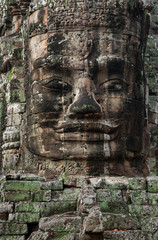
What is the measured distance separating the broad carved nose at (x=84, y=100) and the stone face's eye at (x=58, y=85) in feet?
0.94

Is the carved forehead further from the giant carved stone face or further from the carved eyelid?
the carved eyelid

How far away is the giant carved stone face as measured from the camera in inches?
416

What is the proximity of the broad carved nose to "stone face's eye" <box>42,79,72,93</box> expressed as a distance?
0.94ft

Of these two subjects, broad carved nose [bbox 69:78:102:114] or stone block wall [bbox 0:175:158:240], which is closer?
stone block wall [bbox 0:175:158:240]

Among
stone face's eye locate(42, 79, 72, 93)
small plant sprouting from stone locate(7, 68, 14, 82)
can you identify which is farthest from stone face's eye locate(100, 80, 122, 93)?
small plant sprouting from stone locate(7, 68, 14, 82)

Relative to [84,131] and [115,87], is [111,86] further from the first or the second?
[84,131]

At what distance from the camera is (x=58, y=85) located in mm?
10852

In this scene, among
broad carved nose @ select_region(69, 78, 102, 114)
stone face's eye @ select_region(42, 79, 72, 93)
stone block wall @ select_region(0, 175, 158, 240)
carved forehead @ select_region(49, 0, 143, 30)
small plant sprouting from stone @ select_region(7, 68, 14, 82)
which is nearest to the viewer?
stone block wall @ select_region(0, 175, 158, 240)

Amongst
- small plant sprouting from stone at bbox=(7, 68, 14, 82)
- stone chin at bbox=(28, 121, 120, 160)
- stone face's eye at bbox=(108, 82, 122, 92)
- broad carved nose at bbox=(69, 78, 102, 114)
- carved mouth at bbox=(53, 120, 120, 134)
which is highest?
small plant sprouting from stone at bbox=(7, 68, 14, 82)

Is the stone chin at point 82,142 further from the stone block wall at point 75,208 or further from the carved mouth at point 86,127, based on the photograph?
the stone block wall at point 75,208

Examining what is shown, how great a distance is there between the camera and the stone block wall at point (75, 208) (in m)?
8.09

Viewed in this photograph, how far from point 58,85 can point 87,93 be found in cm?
71

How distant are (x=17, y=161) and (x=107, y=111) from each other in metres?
2.62

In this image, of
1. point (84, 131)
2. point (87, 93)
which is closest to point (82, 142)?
point (84, 131)
